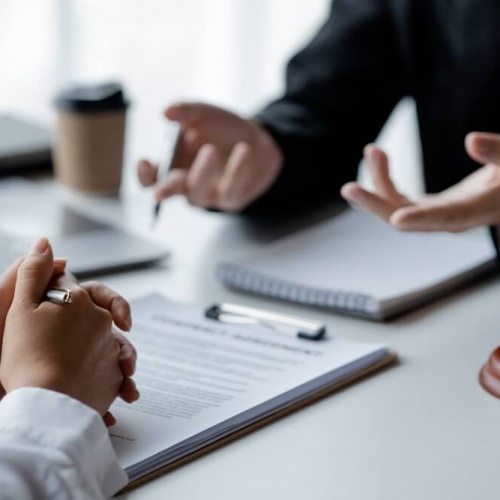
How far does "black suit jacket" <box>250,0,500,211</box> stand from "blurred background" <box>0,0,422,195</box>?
1.19 m

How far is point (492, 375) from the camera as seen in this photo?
0.74 m

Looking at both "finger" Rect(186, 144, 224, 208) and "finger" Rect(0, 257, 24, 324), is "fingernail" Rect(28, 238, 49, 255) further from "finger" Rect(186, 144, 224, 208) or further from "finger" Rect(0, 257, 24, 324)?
"finger" Rect(186, 144, 224, 208)

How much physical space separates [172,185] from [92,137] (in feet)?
0.90

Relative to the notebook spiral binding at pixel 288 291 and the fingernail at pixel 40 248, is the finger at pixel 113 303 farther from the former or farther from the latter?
the notebook spiral binding at pixel 288 291

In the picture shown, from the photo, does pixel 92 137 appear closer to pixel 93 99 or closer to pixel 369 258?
pixel 93 99

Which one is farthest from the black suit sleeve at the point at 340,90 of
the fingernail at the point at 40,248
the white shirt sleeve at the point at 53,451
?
the white shirt sleeve at the point at 53,451

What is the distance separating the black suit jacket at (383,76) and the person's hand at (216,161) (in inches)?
4.3

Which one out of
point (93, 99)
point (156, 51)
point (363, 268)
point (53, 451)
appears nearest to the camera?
point (53, 451)

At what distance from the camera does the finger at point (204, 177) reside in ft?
3.67

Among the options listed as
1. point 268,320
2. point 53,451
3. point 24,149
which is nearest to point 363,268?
point 268,320

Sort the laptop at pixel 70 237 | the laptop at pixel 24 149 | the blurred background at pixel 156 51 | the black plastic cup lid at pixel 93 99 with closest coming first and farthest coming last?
1. the laptop at pixel 70 237
2. the black plastic cup lid at pixel 93 99
3. the laptop at pixel 24 149
4. the blurred background at pixel 156 51

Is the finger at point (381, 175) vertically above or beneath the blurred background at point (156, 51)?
above

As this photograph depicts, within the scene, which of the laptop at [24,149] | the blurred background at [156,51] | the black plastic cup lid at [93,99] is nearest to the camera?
the black plastic cup lid at [93,99]

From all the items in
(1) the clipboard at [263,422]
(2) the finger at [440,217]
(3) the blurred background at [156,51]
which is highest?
(2) the finger at [440,217]
